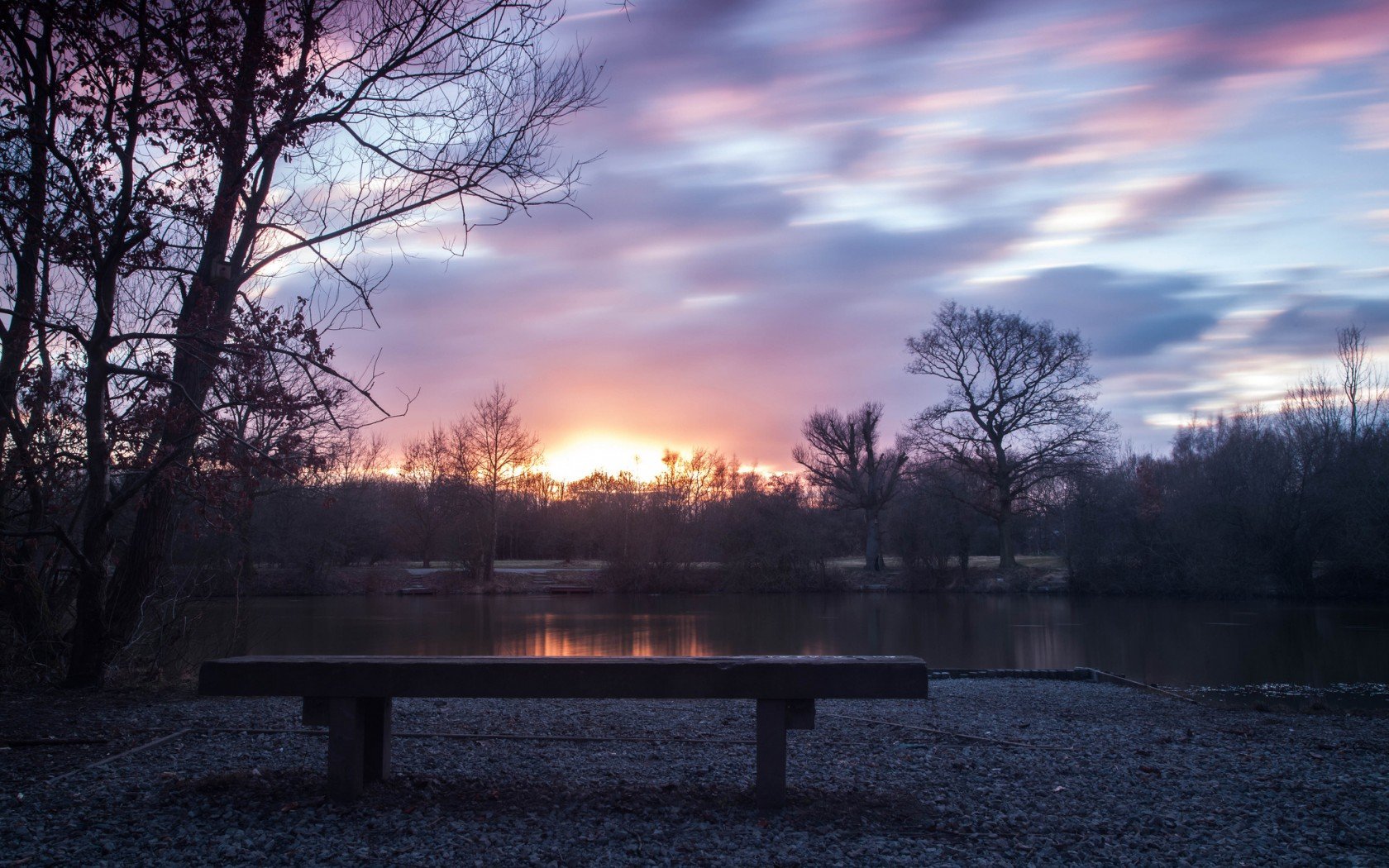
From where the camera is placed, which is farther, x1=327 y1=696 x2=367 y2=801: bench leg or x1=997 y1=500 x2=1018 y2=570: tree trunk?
x1=997 y1=500 x2=1018 y2=570: tree trunk

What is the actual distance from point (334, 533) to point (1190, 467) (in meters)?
35.4

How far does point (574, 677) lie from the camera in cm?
415

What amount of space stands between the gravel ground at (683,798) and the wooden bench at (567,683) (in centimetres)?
26

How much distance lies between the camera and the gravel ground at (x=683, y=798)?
3.60 m

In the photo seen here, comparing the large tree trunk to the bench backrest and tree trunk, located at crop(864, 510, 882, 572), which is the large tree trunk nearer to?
the bench backrest

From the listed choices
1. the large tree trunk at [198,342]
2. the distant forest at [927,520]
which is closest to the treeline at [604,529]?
the distant forest at [927,520]

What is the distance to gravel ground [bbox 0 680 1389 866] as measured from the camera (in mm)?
3598

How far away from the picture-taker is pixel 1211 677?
13672mm

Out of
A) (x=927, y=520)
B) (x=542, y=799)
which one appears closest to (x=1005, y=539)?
(x=927, y=520)

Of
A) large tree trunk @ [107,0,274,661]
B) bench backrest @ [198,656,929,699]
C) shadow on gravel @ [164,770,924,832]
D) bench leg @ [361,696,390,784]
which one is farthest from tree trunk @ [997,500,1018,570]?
bench leg @ [361,696,390,784]

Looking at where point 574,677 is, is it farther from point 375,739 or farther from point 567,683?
point 375,739

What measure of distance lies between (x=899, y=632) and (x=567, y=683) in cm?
1896

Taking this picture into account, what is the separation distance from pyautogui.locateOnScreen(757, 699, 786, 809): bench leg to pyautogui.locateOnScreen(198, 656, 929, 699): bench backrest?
10 centimetres

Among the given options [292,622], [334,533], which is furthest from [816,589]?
[292,622]
